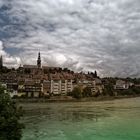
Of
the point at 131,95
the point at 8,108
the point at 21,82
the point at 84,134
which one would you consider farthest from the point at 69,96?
the point at 8,108

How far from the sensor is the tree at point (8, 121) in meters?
20.9

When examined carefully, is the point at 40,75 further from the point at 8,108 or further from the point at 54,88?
the point at 8,108

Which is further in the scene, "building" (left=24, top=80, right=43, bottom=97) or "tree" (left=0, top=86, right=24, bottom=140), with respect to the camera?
"building" (left=24, top=80, right=43, bottom=97)

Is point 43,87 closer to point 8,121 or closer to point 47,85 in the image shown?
point 47,85

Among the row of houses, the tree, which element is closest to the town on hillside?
the row of houses

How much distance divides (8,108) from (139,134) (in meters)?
18.4

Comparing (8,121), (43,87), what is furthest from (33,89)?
(8,121)

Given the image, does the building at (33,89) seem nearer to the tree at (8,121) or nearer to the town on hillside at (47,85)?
the town on hillside at (47,85)

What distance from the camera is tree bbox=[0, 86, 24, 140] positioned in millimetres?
20938

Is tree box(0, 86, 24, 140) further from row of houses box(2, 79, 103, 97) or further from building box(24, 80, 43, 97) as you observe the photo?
building box(24, 80, 43, 97)

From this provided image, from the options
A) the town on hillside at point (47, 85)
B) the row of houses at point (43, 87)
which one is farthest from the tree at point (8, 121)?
the row of houses at point (43, 87)

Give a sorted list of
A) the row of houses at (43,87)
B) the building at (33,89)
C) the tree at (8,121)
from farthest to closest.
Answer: the row of houses at (43,87), the building at (33,89), the tree at (8,121)

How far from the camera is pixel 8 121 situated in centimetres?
2094

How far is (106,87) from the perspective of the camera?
15500cm
